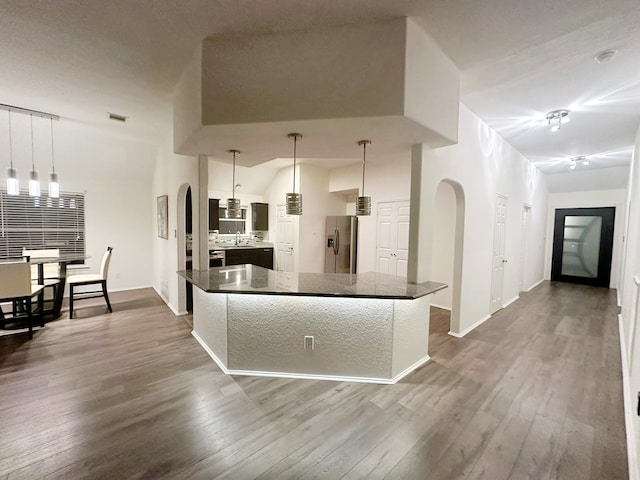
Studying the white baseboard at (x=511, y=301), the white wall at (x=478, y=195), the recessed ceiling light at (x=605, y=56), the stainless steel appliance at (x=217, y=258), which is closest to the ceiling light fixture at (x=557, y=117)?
the white wall at (x=478, y=195)

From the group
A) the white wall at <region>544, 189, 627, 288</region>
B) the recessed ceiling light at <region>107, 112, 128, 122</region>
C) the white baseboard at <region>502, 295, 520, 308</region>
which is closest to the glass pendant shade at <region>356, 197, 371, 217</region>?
the recessed ceiling light at <region>107, 112, 128, 122</region>

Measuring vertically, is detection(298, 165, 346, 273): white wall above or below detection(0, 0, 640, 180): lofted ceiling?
below

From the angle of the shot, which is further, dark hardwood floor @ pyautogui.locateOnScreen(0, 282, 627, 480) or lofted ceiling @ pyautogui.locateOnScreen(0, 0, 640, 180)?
lofted ceiling @ pyautogui.locateOnScreen(0, 0, 640, 180)

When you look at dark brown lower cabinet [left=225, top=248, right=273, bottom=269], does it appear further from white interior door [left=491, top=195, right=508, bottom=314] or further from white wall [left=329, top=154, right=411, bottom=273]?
white interior door [left=491, top=195, right=508, bottom=314]

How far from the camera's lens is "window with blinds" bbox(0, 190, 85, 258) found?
480 centimetres

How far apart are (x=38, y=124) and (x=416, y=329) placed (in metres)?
6.23

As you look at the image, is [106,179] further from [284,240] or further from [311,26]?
[311,26]

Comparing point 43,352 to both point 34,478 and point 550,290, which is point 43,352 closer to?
point 34,478

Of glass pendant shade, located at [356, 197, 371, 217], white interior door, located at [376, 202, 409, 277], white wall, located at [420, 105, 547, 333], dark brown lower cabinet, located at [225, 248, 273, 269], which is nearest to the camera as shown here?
glass pendant shade, located at [356, 197, 371, 217]

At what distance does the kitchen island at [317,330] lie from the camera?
8.39 ft

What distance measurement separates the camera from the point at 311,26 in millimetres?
2041

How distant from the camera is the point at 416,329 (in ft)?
9.31

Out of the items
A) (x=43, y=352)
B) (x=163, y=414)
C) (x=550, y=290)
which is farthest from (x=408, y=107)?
(x=550, y=290)

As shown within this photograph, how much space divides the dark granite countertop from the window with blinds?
158 inches
